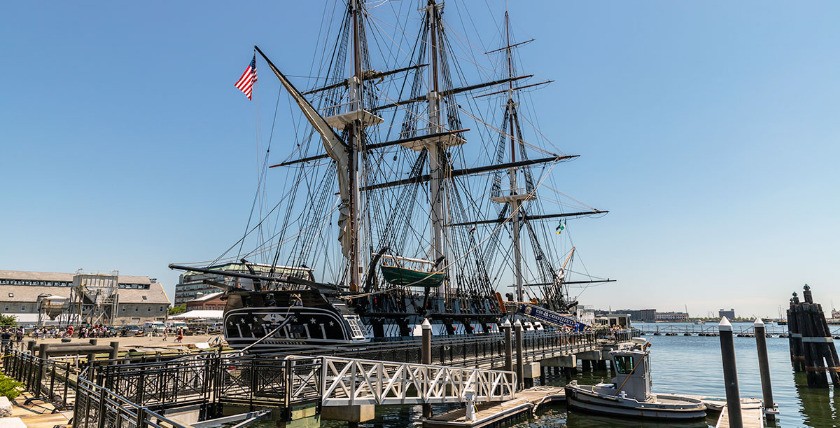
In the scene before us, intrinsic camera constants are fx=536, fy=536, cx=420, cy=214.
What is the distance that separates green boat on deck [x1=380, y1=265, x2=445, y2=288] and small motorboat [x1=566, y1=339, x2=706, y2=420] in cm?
991

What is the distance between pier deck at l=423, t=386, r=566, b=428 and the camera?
58.7 ft

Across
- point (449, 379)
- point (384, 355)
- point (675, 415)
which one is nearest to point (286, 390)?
point (449, 379)

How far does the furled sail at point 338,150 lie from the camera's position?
102 ft

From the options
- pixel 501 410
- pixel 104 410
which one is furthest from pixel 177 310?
pixel 104 410

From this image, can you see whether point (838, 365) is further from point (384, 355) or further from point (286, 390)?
point (286, 390)

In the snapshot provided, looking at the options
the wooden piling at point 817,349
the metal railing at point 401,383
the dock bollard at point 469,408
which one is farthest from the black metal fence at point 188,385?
the wooden piling at point 817,349

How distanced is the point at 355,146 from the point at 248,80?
901 centimetres

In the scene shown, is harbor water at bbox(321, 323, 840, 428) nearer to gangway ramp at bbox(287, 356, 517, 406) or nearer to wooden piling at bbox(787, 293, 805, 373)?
wooden piling at bbox(787, 293, 805, 373)

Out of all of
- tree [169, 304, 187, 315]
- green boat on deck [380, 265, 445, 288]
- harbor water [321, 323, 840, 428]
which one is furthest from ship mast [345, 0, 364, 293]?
tree [169, 304, 187, 315]

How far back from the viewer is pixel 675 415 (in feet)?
68.6

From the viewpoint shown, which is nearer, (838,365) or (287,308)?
(287,308)

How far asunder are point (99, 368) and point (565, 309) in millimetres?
54851

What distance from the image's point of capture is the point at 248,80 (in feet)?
87.6

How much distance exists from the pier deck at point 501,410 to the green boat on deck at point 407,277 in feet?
25.7
